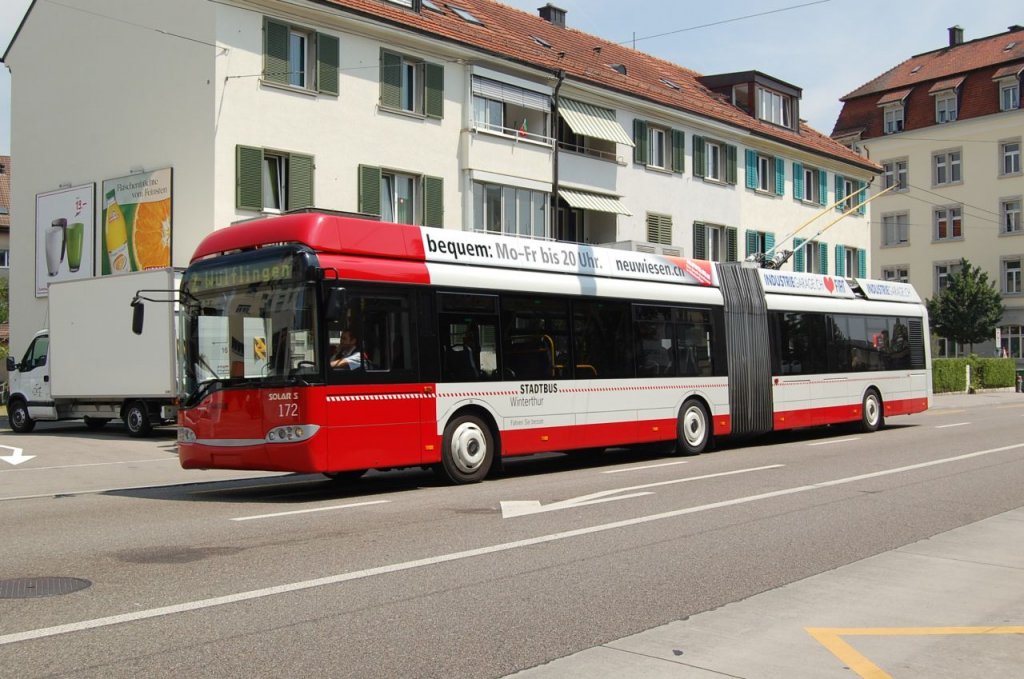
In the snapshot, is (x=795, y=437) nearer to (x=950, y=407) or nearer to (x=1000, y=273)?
(x=950, y=407)

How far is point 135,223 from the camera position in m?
26.1

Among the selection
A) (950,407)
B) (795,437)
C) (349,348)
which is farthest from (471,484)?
(950,407)

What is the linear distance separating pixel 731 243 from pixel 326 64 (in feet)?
61.8

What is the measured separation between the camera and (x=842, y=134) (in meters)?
70.3

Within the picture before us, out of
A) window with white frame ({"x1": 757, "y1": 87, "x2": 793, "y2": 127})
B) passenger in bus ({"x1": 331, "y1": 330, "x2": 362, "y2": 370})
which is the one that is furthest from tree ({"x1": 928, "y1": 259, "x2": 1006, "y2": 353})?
passenger in bus ({"x1": 331, "y1": 330, "x2": 362, "y2": 370})

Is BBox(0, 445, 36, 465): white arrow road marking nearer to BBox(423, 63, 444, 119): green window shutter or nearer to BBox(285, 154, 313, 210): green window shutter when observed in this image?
BBox(285, 154, 313, 210): green window shutter

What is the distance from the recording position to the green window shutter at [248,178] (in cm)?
2358

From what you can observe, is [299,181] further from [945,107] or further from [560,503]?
[945,107]

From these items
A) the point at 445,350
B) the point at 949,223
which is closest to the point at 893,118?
the point at 949,223

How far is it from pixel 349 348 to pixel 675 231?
25.8 meters

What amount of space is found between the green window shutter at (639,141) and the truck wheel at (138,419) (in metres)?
18.1

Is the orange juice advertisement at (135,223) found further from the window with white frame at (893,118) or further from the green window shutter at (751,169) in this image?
the window with white frame at (893,118)

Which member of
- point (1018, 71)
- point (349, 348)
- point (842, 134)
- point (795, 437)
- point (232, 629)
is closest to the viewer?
point (232, 629)

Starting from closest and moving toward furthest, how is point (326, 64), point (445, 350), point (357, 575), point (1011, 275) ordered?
point (357, 575) → point (445, 350) → point (326, 64) → point (1011, 275)
